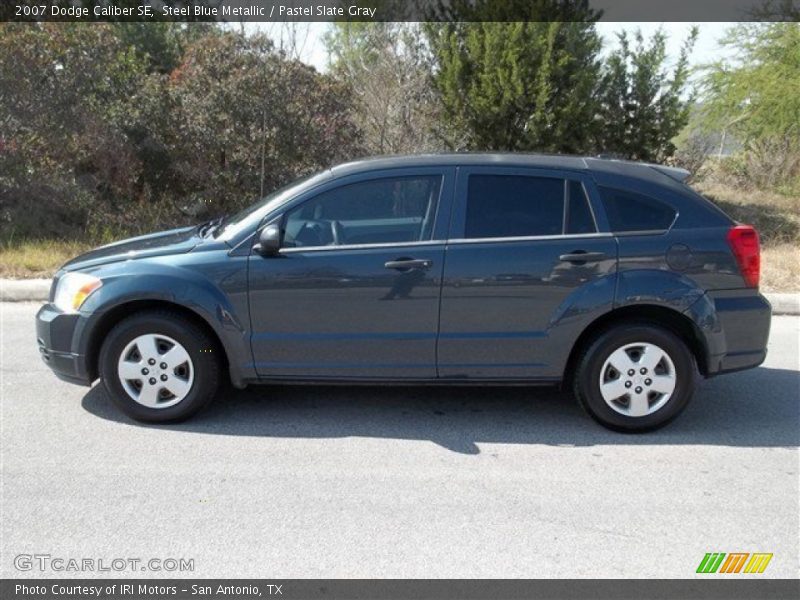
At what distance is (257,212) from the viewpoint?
15.7 feet

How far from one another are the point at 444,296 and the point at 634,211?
131 cm

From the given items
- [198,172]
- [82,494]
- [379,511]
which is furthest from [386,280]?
[198,172]

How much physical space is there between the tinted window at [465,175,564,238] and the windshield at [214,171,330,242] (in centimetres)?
97

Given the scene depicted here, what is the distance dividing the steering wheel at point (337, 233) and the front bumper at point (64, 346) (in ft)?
5.39

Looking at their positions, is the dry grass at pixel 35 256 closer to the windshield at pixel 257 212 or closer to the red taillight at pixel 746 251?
the windshield at pixel 257 212

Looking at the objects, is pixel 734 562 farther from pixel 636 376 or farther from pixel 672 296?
pixel 672 296

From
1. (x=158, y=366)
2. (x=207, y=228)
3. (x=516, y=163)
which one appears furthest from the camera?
(x=207, y=228)

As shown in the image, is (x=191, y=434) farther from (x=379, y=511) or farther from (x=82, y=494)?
(x=379, y=511)

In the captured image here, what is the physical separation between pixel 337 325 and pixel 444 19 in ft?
31.6

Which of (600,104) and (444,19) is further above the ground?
(444,19)

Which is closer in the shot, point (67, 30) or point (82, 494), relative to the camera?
point (82, 494)

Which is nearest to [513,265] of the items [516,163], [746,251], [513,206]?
[513,206]
